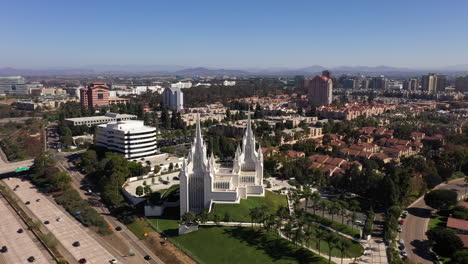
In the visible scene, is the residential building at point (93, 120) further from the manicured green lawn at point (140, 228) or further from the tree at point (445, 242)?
the tree at point (445, 242)

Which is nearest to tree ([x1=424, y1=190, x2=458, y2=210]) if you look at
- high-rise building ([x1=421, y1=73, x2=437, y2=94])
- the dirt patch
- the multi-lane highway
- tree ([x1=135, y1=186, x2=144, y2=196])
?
the multi-lane highway

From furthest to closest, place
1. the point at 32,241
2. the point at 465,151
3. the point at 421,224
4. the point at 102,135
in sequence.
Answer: the point at 102,135
the point at 465,151
the point at 421,224
the point at 32,241

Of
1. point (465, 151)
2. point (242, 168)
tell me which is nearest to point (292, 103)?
point (465, 151)

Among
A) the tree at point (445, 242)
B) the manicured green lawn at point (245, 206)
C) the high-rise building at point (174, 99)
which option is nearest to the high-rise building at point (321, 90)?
the high-rise building at point (174, 99)

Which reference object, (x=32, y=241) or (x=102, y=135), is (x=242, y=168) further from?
(x=102, y=135)

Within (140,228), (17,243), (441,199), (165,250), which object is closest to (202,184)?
(140,228)

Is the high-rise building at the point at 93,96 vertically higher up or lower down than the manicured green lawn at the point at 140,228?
higher up
